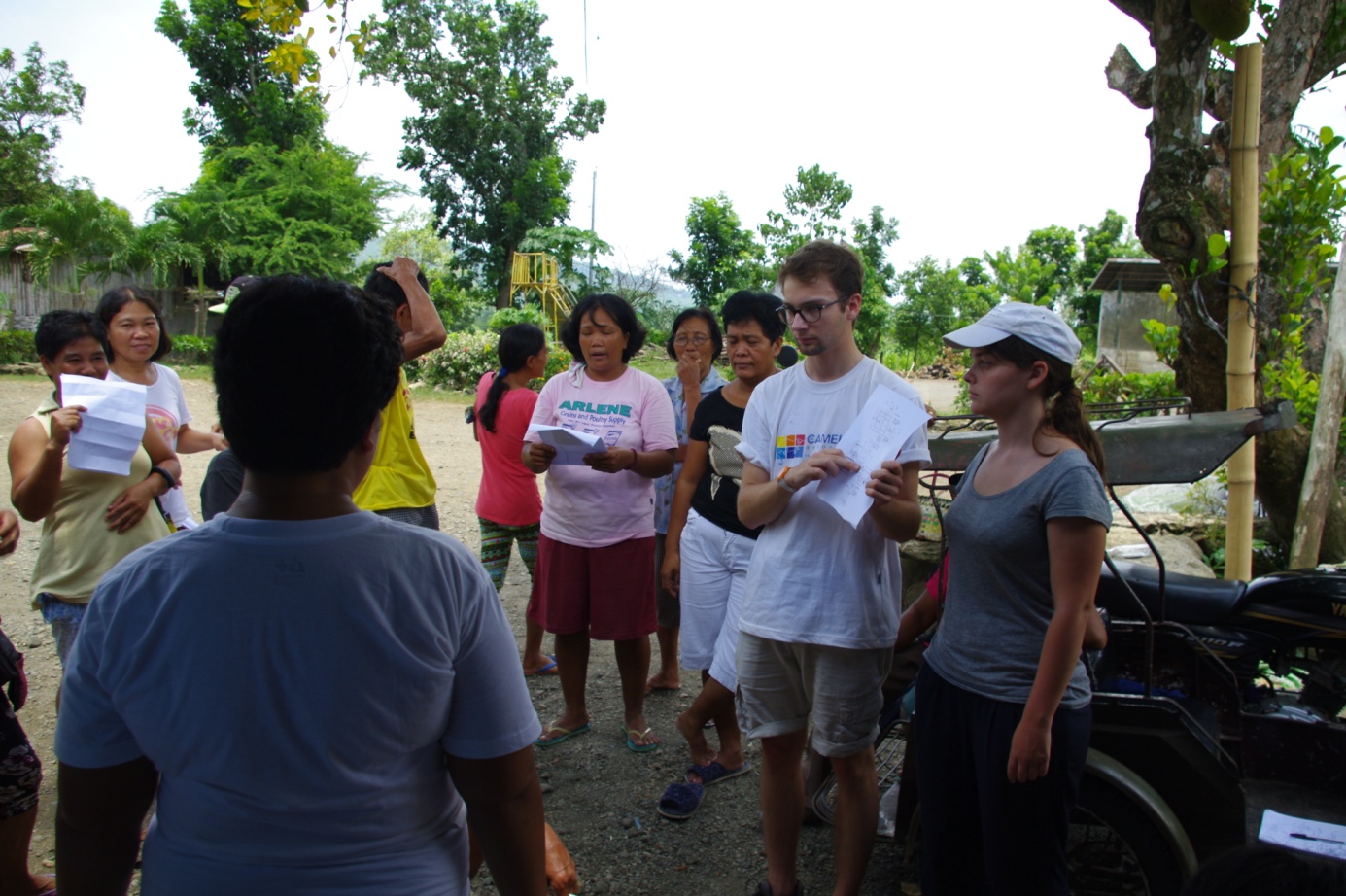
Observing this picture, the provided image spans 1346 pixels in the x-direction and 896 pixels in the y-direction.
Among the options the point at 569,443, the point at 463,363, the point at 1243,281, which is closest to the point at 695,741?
the point at 569,443

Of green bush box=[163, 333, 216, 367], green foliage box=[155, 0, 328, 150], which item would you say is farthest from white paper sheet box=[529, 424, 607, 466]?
green foliage box=[155, 0, 328, 150]

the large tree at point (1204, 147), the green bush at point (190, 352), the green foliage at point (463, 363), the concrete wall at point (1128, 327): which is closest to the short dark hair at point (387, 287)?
the large tree at point (1204, 147)

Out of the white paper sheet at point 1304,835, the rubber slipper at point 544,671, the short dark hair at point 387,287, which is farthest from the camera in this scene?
the rubber slipper at point 544,671

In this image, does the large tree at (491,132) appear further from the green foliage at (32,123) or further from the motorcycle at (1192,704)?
the motorcycle at (1192,704)

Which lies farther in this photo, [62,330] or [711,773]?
[711,773]

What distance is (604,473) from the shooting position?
3840 mm

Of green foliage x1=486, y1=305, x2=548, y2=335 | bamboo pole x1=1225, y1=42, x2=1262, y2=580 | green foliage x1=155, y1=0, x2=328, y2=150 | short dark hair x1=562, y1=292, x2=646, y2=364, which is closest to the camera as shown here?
bamboo pole x1=1225, y1=42, x2=1262, y2=580

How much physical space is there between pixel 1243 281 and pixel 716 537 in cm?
265

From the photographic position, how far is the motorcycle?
2.34m

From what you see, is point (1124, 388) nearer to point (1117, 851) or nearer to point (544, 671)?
point (544, 671)

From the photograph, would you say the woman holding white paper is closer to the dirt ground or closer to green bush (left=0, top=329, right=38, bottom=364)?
the dirt ground

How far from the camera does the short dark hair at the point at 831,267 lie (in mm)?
2578

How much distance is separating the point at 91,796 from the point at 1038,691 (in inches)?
71.0

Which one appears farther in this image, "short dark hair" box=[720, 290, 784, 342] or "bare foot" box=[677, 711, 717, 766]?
"short dark hair" box=[720, 290, 784, 342]
